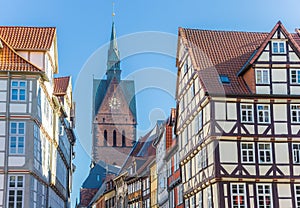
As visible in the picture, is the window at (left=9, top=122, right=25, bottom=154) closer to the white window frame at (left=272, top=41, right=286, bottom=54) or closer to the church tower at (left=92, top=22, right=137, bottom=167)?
the white window frame at (left=272, top=41, right=286, bottom=54)

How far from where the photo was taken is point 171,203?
45.4 m

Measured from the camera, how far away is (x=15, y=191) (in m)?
31.0

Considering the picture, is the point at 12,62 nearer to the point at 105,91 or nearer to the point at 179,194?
the point at 179,194

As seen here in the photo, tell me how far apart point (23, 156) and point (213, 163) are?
9.72m

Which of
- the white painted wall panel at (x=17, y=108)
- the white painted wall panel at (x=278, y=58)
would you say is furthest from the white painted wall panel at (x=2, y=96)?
the white painted wall panel at (x=278, y=58)

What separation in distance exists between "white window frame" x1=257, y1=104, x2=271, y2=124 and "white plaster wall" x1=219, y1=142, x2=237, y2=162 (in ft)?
7.28

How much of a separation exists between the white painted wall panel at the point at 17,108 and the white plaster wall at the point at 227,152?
10.3 metres

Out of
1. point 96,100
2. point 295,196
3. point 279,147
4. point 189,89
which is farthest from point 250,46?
point 96,100

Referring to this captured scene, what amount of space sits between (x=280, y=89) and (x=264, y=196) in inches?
237

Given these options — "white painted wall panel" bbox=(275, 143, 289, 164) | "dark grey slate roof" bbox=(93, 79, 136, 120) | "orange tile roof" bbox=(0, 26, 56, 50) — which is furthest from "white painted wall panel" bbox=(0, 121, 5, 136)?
"dark grey slate roof" bbox=(93, 79, 136, 120)

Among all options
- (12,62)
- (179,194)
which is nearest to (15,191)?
(12,62)

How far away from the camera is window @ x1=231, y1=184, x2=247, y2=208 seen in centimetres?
3228

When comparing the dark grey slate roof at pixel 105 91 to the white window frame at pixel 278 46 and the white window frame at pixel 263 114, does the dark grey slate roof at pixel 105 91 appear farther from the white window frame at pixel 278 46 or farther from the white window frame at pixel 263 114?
the white window frame at pixel 263 114

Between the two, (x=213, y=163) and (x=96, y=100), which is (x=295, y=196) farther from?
(x=96, y=100)
